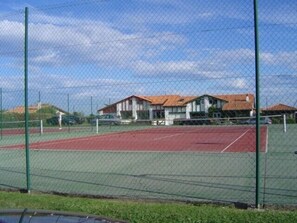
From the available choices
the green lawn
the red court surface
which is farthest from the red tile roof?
A: the red court surface

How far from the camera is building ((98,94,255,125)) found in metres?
9.41

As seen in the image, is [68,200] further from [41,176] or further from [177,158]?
[177,158]

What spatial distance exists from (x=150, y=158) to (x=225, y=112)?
6634 millimetres

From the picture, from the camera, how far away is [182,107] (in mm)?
10633

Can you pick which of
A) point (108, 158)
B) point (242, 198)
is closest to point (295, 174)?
point (242, 198)

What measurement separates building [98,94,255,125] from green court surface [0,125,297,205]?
1.43m

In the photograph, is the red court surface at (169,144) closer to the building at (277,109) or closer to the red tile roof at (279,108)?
the building at (277,109)

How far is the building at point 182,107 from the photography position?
30.9 feet

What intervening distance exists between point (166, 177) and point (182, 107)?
5.98 ft

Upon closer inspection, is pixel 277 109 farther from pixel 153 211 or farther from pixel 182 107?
pixel 153 211

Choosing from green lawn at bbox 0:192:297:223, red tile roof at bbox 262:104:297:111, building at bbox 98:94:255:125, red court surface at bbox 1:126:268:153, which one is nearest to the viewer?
green lawn at bbox 0:192:297:223

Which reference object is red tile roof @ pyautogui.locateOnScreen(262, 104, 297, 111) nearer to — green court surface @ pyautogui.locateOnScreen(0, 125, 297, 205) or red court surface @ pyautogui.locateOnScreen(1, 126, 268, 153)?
green court surface @ pyautogui.locateOnScreen(0, 125, 297, 205)

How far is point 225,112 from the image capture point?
401 inches

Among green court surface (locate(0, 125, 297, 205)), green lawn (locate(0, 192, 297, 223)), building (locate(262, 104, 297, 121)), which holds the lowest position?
green court surface (locate(0, 125, 297, 205))
